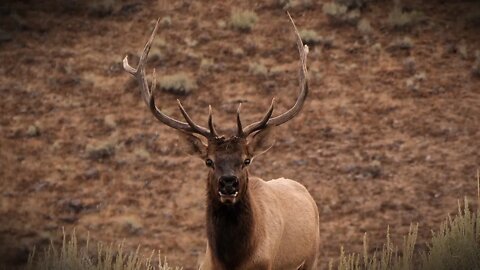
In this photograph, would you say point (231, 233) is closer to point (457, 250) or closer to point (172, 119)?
point (172, 119)

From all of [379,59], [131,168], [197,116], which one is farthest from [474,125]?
[131,168]

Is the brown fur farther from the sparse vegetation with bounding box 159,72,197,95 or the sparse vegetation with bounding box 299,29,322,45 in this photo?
the sparse vegetation with bounding box 299,29,322,45

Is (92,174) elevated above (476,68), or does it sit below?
below

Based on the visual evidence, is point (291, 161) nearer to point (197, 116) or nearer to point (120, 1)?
point (197, 116)

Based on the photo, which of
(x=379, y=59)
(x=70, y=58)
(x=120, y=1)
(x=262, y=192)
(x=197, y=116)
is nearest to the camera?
(x=262, y=192)

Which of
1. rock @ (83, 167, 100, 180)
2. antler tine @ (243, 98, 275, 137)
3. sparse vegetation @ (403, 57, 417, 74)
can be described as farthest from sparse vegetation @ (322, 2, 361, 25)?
antler tine @ (243, 98, 275, 137)

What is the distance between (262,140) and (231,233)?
97 cm

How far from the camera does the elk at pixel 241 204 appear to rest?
7.99 meters

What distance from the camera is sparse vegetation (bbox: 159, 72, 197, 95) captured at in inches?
877

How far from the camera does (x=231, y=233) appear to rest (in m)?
Result: 8.28

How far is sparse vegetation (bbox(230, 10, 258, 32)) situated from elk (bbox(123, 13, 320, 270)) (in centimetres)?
1579

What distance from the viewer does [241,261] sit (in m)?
8.27

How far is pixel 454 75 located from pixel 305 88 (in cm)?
1358

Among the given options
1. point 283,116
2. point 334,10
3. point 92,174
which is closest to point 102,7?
point 334,10
